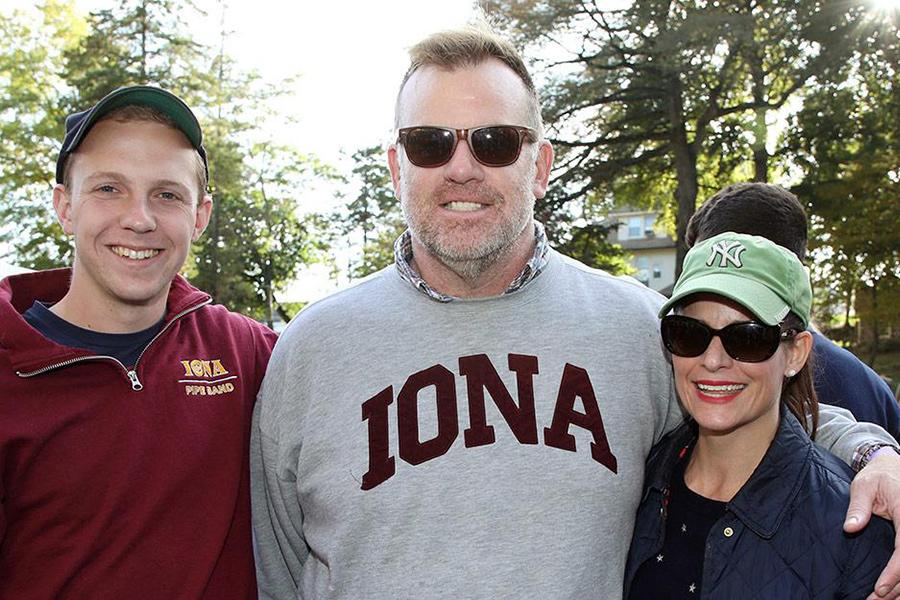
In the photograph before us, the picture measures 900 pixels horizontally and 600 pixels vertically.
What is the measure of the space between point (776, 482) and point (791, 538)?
6.9 inches

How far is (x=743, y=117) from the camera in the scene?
25891 mm

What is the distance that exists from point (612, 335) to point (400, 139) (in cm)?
106

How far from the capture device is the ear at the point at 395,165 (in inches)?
122

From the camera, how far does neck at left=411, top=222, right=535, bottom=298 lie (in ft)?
9.53

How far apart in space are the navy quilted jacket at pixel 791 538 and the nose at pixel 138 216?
77.7 inches

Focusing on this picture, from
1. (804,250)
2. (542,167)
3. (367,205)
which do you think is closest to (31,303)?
(542,167)

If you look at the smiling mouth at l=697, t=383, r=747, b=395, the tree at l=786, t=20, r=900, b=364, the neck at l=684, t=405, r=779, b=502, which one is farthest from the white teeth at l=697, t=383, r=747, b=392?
the tree at l=786, t=20, r=900, b=364

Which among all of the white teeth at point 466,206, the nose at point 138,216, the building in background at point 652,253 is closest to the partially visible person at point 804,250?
the white teeth at point 466,206

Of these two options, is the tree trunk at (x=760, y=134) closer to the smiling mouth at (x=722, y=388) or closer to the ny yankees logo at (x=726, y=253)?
the ny yankees logo at (x=726, y=253)

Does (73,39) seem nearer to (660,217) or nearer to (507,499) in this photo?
(660,217)

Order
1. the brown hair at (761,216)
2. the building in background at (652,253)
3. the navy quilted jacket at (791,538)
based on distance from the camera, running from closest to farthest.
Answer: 1. the navy quilted jacket at (791,538)
2. the brown hair at (761,216)
3. the building in background at (652,253)

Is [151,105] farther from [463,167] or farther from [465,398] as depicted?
[465,398]

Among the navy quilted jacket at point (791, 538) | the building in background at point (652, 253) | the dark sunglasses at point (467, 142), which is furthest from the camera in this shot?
the building in background at point (652, 253)

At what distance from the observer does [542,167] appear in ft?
10.4
